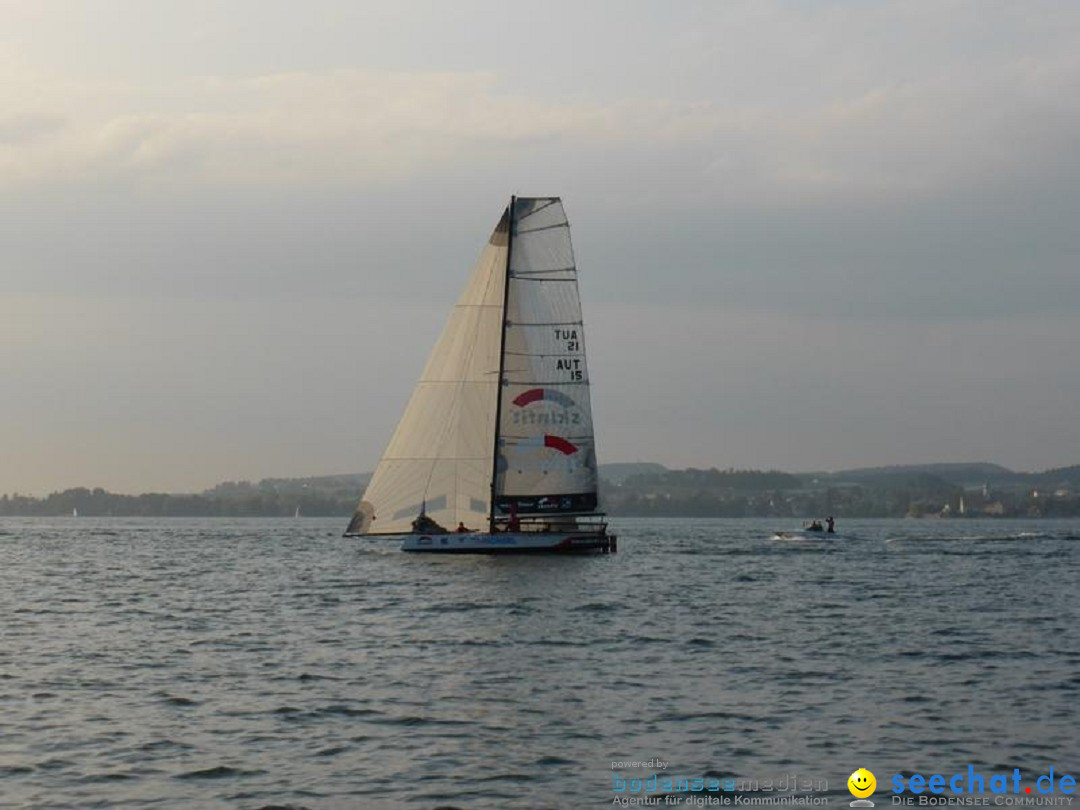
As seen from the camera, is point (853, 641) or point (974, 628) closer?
point (853, 641)

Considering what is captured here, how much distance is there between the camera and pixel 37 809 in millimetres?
20469

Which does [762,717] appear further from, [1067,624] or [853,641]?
[1067,624]

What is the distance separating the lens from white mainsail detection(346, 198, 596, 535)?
7169 centimetres

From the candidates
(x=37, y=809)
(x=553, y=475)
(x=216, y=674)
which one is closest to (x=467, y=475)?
(x=553, y=475)

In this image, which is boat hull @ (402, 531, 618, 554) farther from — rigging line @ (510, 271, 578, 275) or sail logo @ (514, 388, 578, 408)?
rigging line @ (510, 271, 578, 275)

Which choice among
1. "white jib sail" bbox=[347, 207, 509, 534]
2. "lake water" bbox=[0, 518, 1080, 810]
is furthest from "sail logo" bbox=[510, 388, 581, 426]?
"lake water" bbox=[0, 518, 1080, 810]

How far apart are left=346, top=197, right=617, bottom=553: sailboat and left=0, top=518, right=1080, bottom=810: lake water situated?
1072cm

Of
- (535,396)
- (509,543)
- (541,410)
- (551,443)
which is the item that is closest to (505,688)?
(509,543)

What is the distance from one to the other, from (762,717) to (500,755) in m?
5.26

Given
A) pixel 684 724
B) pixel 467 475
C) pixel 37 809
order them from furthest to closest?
pixel 467 475
pixel 684 724
pixel 37 809

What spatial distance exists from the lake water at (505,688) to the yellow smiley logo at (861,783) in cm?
21

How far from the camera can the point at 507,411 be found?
71875 mm

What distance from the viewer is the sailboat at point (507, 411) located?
235 feet

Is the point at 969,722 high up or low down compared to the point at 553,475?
down
